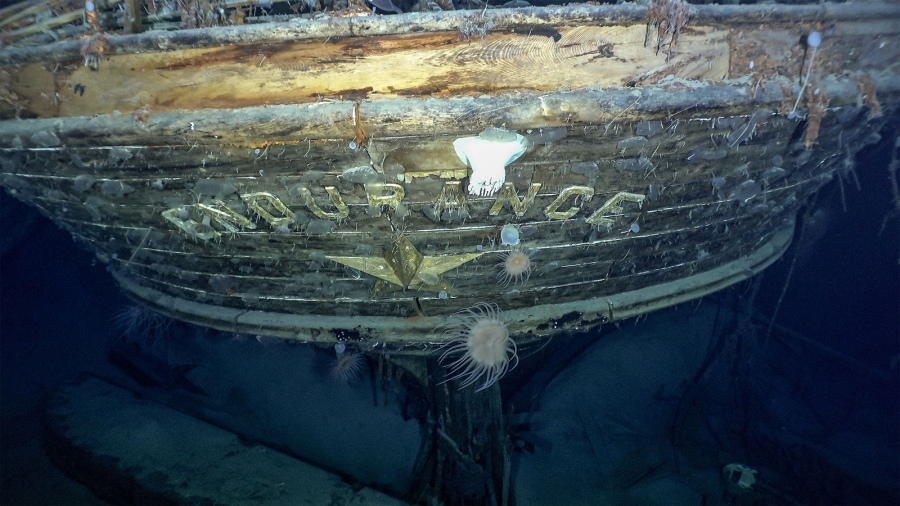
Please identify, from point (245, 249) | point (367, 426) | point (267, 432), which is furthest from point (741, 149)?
point (267, 432)

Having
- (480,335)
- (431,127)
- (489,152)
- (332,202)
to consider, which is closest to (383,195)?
(332,202)

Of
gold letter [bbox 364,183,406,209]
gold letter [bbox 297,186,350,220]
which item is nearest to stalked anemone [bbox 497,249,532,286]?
gold letter [bbox 364,183,406,209]

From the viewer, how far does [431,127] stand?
164cm

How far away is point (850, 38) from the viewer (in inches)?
75.4

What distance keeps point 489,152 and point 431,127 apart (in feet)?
0.82

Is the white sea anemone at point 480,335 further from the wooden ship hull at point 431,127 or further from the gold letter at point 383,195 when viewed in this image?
the gold letter at point 383,195

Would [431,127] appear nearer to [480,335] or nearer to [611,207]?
[611,207]

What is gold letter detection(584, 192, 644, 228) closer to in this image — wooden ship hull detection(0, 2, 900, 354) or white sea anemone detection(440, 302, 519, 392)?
wooden ship hull detection(0, 2, 900, 354)

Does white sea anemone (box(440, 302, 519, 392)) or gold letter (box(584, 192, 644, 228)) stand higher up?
gold letter (box(584, 192, 644, 228))

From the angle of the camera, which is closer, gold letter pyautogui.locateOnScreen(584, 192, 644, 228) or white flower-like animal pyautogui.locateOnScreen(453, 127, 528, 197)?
white flower-like animal pyautogui.locateOnScreen(453, 127, 528, 197)

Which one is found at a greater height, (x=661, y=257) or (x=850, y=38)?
(x=850, y=38)

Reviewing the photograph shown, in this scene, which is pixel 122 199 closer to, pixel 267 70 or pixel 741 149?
pixel 267 70

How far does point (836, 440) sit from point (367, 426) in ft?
17.9

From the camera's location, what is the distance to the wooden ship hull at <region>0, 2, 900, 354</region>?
1664mm
